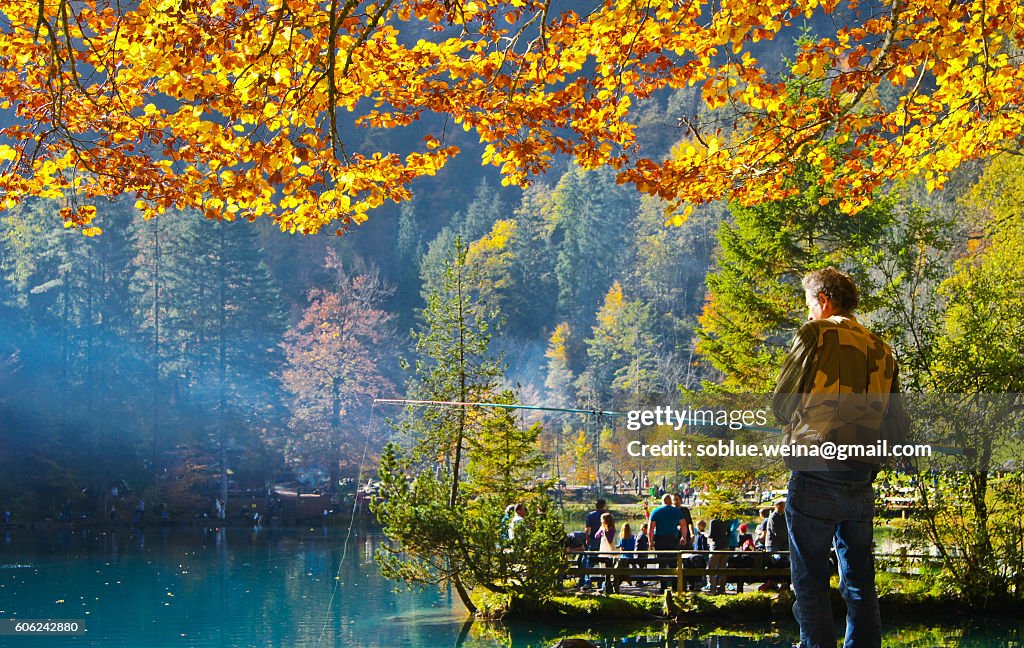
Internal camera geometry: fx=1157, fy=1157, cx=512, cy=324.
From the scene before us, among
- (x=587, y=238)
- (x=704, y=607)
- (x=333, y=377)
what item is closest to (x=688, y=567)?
(x=704, y=607)

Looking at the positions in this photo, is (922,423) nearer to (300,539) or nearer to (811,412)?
(811,412)

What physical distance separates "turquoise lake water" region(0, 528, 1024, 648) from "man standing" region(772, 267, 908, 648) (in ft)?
28.2

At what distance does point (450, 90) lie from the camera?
7734 millimetres

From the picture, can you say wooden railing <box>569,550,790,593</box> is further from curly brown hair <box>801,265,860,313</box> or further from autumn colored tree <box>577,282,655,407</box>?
autumn colored tree <box>577,282,655,407</box>

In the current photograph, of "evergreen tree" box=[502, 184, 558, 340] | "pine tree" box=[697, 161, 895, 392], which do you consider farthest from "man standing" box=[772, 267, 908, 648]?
"evergreen tree" box=[502, 184, 558, 340]

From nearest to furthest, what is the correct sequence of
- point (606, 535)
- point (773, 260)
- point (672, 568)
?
1. point (672, 568)
2. point (606, 535)
3. point (773, 260)

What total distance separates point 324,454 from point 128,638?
38.8 meters

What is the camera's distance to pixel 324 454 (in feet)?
178

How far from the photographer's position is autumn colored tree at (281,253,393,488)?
5462 cm

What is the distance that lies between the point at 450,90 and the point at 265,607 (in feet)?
44.1

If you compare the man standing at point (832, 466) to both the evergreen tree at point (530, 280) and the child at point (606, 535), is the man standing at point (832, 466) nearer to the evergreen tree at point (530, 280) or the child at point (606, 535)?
the child at point (606, 535)

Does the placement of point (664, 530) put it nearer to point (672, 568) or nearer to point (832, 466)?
point (672, 568)

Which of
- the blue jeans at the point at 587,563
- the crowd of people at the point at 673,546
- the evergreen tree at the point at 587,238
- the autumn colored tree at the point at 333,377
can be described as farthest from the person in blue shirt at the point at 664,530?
the evergreen tree at the point at 587,238

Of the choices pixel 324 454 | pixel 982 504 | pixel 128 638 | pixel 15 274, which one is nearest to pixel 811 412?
pixel 982 504
